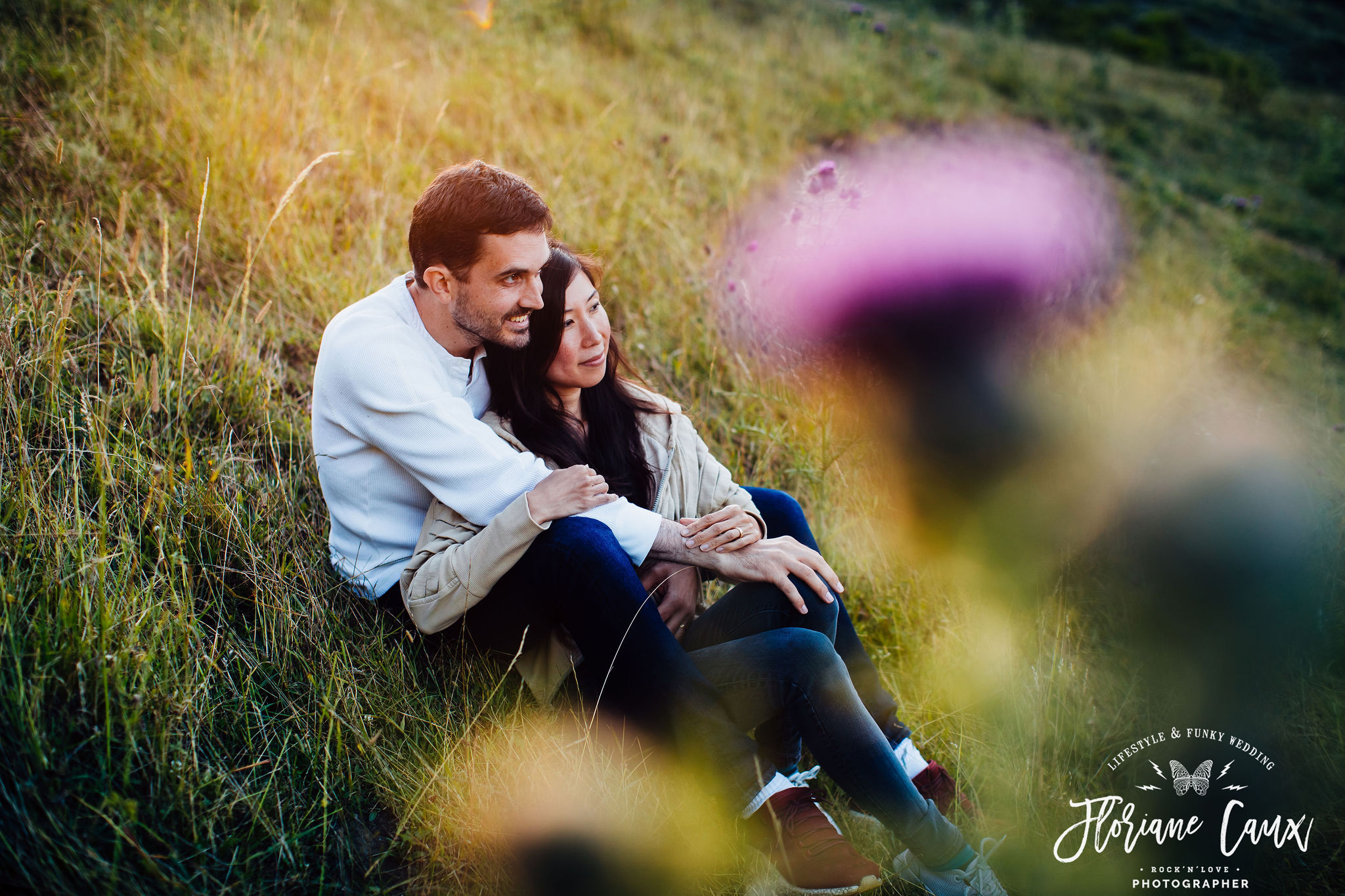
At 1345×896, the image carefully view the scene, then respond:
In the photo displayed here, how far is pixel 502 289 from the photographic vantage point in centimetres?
215

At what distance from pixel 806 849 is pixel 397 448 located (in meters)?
1.41

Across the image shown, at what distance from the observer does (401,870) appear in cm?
181

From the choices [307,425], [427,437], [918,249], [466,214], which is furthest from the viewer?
[918,249]

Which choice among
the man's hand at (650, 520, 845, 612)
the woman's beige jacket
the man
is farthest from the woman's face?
the man's hand at (650, 520, 845, 612)

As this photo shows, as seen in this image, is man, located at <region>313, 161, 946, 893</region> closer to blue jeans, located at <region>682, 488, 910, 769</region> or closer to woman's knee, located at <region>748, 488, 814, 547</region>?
blue jeans, located at <region>682, 488, 910, 769</region>

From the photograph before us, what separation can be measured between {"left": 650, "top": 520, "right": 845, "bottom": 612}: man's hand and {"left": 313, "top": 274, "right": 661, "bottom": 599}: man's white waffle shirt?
72 mm

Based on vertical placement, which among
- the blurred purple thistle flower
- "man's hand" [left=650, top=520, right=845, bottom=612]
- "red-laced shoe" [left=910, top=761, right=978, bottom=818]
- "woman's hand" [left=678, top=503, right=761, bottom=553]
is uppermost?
the blurred purple thistle flower

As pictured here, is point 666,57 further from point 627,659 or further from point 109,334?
point 627,659

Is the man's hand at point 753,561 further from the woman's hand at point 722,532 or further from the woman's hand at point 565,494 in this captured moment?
the woman's hand at point 565,494

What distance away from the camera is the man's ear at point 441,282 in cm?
215

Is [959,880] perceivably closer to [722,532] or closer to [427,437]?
[722,532]

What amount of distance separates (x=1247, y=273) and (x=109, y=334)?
919 centimetres

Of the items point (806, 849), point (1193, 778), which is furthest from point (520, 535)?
point (1193, 778)

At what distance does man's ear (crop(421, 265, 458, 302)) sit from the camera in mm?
2152
